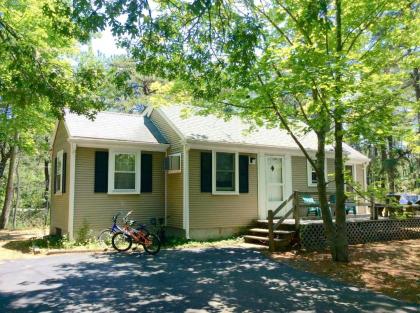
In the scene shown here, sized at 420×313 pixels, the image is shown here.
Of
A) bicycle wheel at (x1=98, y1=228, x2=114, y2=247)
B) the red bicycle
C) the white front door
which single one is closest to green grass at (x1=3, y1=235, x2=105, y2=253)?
bicycle wheel at (x1=98, y1=228, x2=114, y2=247)

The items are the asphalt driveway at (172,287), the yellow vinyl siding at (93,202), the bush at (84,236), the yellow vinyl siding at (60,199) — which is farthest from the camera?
the yellow vinyl siding at (60,199)

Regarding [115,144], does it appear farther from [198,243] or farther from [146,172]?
[198,243]

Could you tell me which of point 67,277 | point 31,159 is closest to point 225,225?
point 67,277

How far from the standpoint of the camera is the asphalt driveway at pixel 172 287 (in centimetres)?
600

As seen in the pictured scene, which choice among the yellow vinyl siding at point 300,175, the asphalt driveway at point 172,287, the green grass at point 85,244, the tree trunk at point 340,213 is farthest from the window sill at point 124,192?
the tree trunk at point 340,213

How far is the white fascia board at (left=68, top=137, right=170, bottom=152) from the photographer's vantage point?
12.3m

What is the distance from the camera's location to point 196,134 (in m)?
13.5

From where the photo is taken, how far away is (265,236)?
513 inches

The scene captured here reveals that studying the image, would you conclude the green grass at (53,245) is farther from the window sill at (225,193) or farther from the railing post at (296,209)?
the railing post at (296,209)

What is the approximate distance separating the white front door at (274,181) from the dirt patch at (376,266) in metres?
3.75

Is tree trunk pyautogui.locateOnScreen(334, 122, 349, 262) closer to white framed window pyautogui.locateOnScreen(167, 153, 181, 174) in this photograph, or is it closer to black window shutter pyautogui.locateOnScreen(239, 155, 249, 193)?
black window shutter pyautogui.locateOnScreen(239, 155, 249, 193)

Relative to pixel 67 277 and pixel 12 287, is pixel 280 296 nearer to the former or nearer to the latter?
pixel 67 277

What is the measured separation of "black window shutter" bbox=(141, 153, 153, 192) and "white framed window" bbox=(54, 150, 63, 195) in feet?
9.88

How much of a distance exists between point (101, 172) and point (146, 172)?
1.62m
